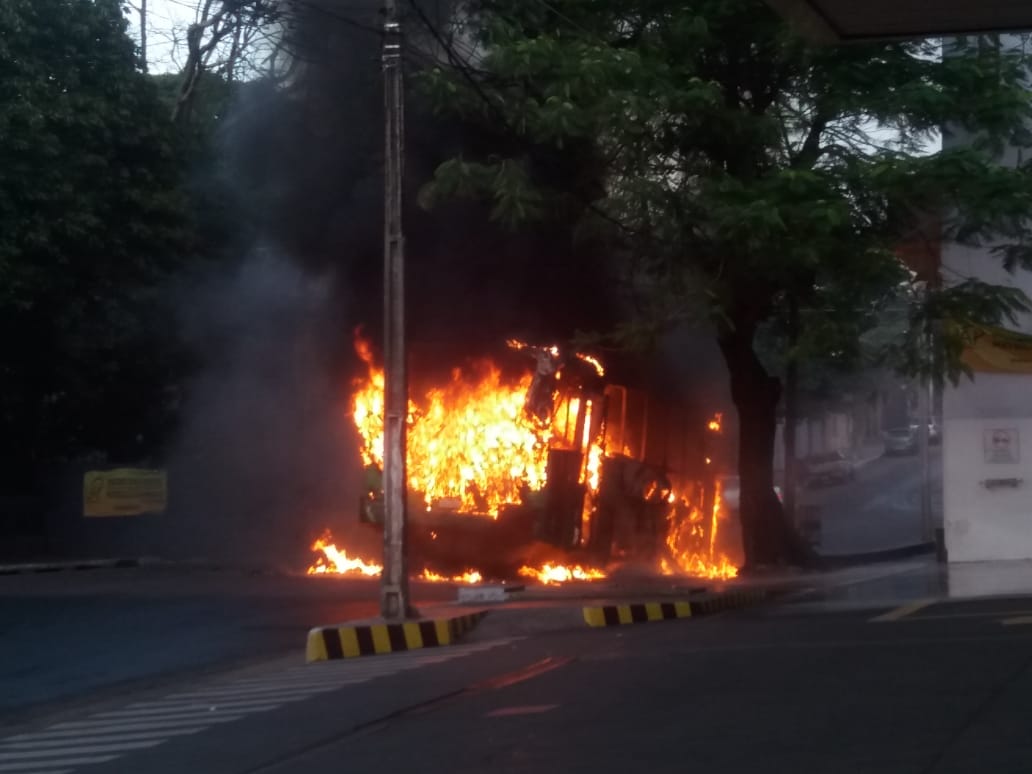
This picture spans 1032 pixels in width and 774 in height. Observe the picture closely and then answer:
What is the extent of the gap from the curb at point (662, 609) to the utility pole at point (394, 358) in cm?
206

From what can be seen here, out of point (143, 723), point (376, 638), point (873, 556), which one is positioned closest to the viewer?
point (143, 723)

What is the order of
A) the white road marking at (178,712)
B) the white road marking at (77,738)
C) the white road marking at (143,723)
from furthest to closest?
1. the white road marking at (178,712)
2. the white road marking at (143,723)
3. the white road marking at (77,738)

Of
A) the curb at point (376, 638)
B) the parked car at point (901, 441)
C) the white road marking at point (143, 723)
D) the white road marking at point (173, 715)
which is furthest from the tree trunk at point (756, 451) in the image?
the parked car at point (901, 441)

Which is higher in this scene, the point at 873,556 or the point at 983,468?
the point at 983,468

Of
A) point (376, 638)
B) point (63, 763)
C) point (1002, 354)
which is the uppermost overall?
point (1002, 354)

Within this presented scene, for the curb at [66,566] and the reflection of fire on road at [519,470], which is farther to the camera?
the curb at [66,566]

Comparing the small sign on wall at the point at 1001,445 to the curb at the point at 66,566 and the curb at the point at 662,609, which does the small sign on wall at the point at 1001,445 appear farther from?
the curb at the point at 66,566

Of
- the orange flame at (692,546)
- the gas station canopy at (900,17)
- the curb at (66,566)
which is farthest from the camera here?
the orange flame at (692,546)

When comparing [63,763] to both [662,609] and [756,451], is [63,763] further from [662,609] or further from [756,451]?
[756,451]

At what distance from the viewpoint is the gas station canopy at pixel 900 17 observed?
37.4 feet

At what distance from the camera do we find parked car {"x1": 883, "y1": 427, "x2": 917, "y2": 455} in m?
58.1

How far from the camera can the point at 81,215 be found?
73.5ft

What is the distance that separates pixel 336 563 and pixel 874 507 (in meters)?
20.7

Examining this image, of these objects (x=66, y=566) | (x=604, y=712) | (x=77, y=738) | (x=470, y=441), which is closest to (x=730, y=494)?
(x=470, y=441)
